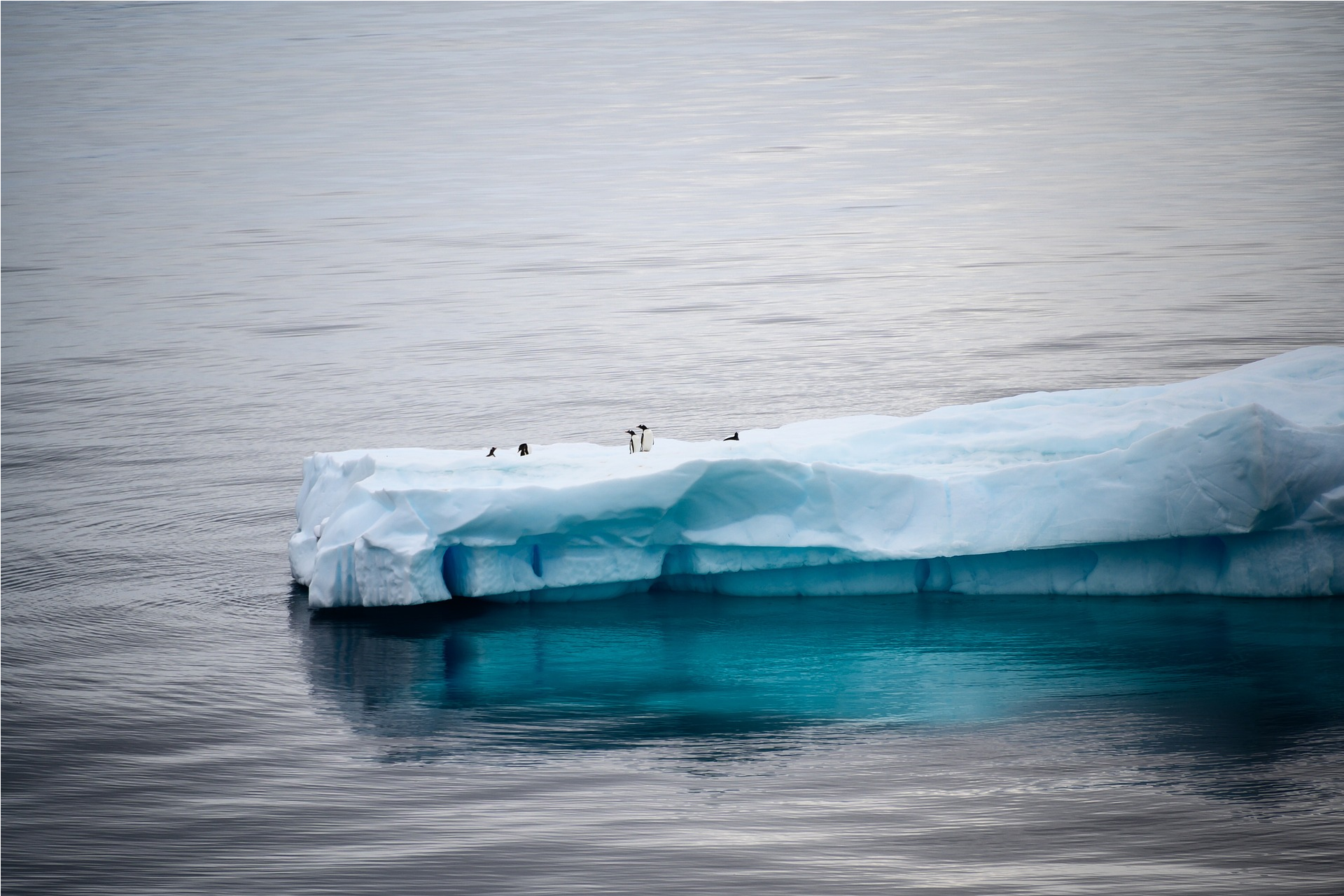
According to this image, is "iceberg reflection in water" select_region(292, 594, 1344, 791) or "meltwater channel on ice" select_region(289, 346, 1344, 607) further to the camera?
"meltwater channel on ice" select_region(289, 346, 1344, 607)

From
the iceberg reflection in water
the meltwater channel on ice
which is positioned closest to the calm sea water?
the iceberg reflection in water

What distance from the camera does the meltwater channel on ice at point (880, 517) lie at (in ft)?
47.1

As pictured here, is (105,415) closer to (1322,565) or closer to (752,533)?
(752,533)

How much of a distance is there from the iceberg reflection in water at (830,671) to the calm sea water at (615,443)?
6 cm

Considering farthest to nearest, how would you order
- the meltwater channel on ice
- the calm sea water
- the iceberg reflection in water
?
the meltwater channel on ice
the iceberg reflection in water
the calm sea water

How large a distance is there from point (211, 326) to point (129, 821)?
85.7ft

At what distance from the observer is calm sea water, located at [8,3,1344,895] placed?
10930mm

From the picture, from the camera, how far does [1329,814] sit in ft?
35.6

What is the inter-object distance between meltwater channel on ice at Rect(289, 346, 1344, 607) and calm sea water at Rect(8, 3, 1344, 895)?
1.18 feet

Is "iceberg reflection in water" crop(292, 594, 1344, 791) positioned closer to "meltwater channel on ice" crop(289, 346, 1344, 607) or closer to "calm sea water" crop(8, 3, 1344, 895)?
"calm sea water" crop(8, 3, 1344, 895)

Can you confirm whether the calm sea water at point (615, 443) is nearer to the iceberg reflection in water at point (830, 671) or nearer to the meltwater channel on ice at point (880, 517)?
the iceberg reflection in water at point (830, 671)

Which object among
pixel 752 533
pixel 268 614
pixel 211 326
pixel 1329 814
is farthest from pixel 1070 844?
pixel 211 326

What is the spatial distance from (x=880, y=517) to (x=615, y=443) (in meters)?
9.17

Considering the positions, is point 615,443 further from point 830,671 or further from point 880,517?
point 830,671
